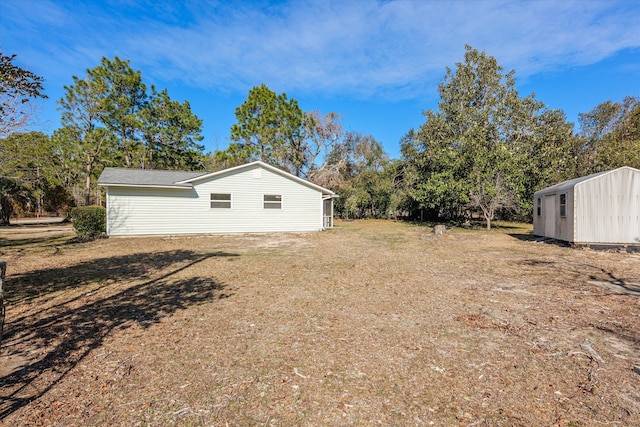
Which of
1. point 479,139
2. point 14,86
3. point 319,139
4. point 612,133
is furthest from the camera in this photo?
point 319,139

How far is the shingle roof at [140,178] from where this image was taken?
13.6m

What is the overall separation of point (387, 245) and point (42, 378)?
34.8 feet

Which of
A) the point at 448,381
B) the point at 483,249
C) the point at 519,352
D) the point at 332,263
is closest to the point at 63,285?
the point at 332,263

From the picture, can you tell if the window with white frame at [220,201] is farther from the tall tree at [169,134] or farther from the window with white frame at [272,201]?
the tall tree at [169,134]

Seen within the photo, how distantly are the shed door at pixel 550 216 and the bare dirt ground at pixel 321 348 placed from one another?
18.5 feet

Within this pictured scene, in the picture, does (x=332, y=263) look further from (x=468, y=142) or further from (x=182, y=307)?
(x=468, y=142)

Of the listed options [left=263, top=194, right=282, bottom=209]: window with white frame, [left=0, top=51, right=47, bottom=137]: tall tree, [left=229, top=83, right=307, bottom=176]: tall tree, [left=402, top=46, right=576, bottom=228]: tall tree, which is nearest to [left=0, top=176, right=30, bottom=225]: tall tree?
[left=229, top=83, right=307, bottom=176]: tall tree

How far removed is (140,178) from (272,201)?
648cm

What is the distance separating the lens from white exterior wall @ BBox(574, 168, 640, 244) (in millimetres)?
10039

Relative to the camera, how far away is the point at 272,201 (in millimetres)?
16500

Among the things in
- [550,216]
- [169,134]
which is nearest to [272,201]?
[550,216]

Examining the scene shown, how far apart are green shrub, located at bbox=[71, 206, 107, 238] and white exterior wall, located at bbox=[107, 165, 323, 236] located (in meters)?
0.33

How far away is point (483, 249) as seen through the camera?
1093 cm

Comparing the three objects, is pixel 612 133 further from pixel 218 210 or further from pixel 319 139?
pixel 218 210
